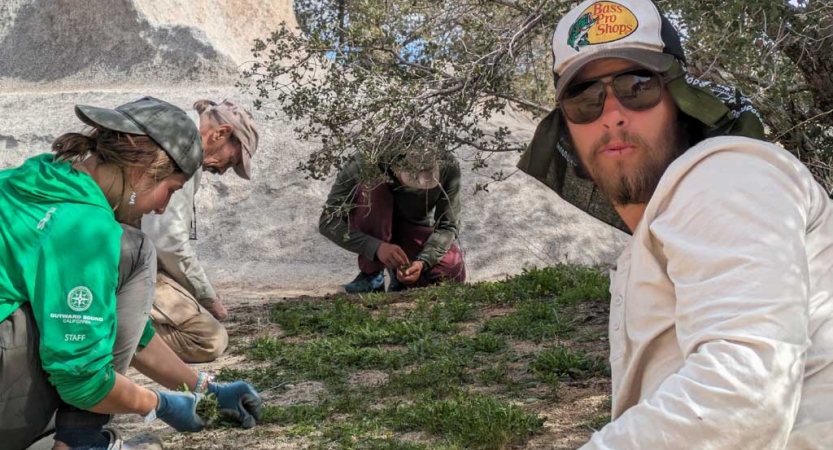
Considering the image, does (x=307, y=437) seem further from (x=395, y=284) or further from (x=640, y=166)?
(x=395, y=284)

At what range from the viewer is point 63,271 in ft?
9.78

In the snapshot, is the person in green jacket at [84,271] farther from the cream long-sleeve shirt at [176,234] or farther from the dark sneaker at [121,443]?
the cream long-sleeve shirt at [176,234]

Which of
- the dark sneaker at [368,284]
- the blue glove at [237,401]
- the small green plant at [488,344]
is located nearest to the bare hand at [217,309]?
the dark sneaker at [368,284]

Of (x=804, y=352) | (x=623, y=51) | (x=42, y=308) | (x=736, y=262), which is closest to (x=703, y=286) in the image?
(x=736, y=262)

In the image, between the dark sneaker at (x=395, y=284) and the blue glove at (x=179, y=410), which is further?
the dark sneaker at (x=395, y=284)

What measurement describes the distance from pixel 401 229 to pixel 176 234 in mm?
2650

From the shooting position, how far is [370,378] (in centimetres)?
483

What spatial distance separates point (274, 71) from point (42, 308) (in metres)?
2.69

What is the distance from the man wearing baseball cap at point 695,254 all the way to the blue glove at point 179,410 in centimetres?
207

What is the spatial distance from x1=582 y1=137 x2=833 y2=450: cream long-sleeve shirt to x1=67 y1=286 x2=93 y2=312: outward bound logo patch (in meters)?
1.92

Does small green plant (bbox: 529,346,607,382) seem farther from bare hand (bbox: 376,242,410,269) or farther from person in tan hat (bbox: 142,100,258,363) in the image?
bare hand (bbox: 376,242,410,269)

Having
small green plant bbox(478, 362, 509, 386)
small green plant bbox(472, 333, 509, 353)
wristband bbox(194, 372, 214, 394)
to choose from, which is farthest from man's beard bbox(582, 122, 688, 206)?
small green plant bbox(472, 333, 509, 353)

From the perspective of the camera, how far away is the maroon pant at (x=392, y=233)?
7.49m

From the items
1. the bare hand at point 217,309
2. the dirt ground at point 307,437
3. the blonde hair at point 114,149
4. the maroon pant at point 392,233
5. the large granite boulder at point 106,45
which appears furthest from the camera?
the large granite boulder at point 106,45
